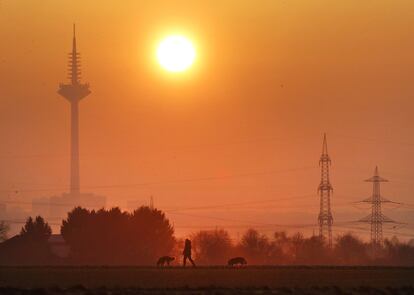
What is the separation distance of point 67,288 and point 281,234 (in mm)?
138984

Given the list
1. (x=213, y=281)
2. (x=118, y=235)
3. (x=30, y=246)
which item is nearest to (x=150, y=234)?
(x=118, y=235)

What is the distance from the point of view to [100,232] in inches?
5103

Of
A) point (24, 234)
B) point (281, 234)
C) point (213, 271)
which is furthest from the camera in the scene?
point (281, 234)

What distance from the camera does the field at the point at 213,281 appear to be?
36.8 meters

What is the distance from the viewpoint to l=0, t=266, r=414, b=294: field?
36812 millimetres

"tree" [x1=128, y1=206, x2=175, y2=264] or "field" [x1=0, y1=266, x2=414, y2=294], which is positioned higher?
"tree" [x1=128, y1=206, x2=175, y2=264]

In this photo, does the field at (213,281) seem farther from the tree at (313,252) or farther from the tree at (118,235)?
the tree at (313,252)

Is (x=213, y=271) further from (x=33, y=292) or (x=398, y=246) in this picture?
(x=398, y=246)

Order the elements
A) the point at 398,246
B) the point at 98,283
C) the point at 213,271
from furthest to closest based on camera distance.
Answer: the point at 398,246, the point at 213,271, the point at 98,283

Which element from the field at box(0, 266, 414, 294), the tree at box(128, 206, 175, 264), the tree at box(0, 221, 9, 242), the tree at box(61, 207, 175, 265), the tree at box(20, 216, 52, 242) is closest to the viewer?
the field at box(0, 266, 414, 294)

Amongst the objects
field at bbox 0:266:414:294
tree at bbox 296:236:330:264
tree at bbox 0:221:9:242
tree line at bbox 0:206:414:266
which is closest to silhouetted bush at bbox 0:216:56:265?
tree line at bbox 0:206:414:266

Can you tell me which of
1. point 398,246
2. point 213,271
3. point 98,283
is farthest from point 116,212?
point 98,283

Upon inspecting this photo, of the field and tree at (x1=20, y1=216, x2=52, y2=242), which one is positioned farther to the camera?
tree at (x1=20, y1=216, x2=52, y2=242)

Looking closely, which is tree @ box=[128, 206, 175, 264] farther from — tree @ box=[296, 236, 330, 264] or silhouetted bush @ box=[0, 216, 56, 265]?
tree @ box=[296, 236, 330, 264]
